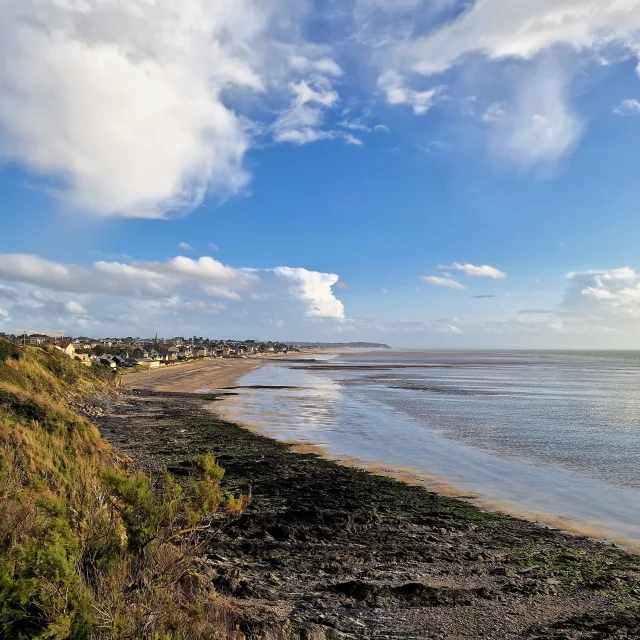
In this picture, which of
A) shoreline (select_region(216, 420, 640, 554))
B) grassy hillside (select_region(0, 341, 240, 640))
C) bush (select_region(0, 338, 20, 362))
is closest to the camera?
grassy hillside (select_region(0, 341, 240, 640))

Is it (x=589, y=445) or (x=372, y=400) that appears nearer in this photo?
(x=589, y=445)

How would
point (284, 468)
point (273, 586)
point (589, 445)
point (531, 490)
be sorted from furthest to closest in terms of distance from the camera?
point (589, 445) < point (284, 468) < point (531, 490) < point (273, 586)

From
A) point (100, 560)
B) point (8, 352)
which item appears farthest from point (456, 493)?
point (8, 352)

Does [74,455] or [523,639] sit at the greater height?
[74,455]

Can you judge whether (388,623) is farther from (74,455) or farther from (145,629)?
(74,455)

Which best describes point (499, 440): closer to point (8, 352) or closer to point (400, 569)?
point (400, 569)

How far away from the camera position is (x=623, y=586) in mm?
8820

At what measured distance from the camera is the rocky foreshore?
22.6 ft

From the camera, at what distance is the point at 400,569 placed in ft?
29.5

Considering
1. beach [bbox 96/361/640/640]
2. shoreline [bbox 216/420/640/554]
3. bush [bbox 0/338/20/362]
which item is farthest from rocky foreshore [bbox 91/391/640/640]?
bush [bbox 0/338/20/362]

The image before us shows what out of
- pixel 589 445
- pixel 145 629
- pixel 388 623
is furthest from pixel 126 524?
pixel 589 445

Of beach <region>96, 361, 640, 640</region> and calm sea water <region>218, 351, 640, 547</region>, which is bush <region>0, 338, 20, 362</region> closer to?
calm sea water <region>218, 351, 640, 547</region>

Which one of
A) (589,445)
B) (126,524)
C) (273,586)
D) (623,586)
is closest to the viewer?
(126,524)

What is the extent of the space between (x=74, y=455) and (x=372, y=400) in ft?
108
